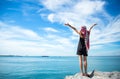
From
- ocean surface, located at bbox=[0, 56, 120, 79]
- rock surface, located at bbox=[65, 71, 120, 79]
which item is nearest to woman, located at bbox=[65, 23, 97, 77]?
rock surface, located at bbox=[65, 71, 120, 79]

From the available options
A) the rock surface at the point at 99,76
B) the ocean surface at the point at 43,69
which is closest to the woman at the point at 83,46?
the rock surface at the point at 99,76

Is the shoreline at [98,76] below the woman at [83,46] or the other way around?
below

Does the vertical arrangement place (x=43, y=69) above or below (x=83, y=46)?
below

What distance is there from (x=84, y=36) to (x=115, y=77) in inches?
71.5

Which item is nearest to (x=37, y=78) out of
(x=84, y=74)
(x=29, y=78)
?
(x=29, y=78)

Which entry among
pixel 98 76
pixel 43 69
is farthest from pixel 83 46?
pixel 43 69

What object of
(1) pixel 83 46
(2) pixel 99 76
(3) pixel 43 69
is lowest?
(3) pixel 43 69

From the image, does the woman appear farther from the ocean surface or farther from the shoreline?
the ocean surface

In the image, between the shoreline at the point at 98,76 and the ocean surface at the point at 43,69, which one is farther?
the ocean surface at the point at 43,69

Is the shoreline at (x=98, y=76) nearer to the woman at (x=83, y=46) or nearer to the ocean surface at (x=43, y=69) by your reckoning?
the woman at (x=83, y=46)

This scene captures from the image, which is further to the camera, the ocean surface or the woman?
the ocean surface

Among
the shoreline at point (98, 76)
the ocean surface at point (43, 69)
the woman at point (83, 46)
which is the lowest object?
the ocean surface at point (43, 69)

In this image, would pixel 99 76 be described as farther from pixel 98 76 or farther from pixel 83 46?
pixel 83 46

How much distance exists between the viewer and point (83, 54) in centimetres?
527
